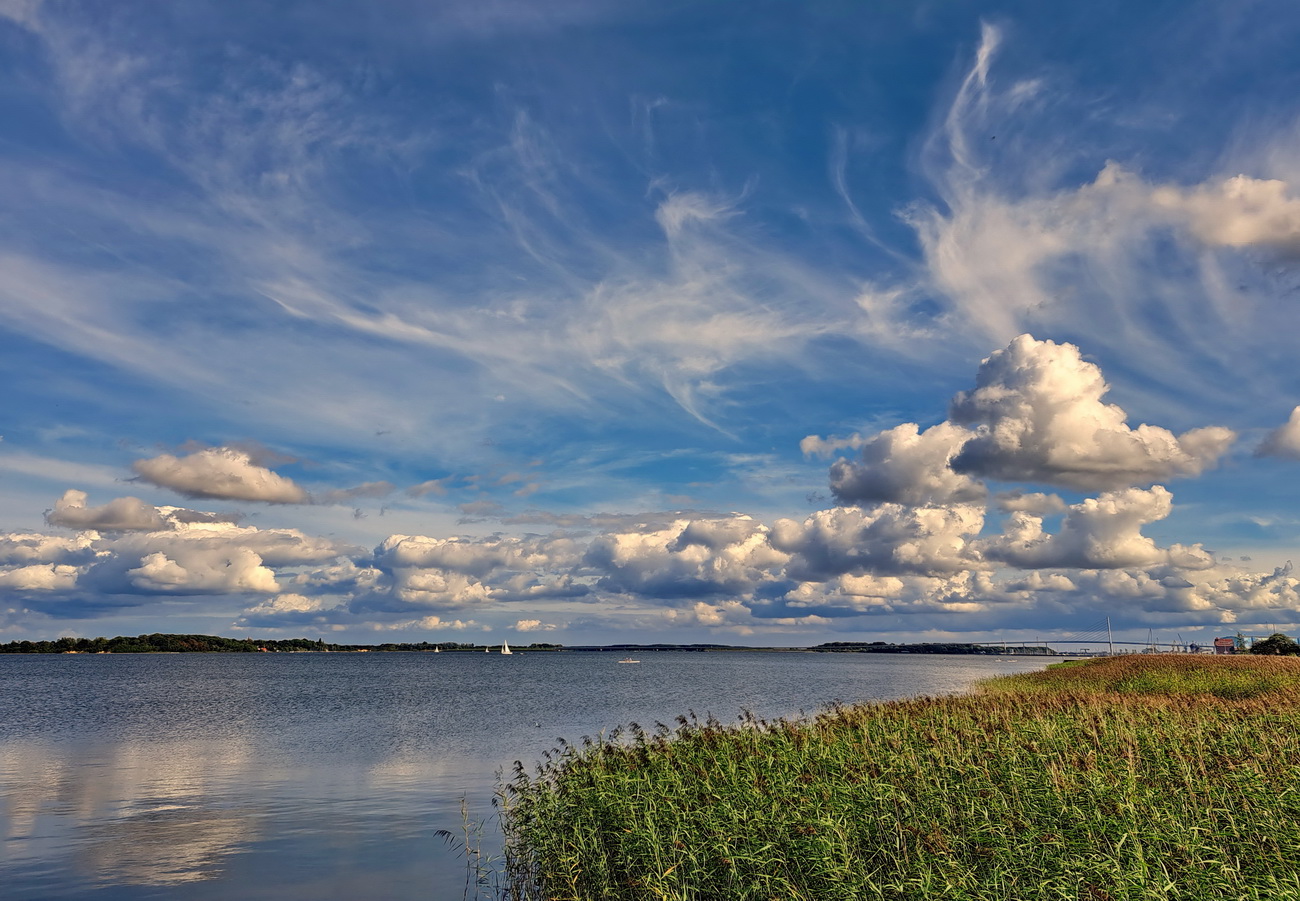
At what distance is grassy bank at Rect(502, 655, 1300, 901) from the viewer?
39.6 feet

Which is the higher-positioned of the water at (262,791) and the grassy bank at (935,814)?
the grassy bank at (935,814)

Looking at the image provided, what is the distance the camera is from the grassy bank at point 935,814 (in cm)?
1208

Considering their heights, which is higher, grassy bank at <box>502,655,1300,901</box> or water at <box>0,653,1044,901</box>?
grassy bank at <box>502,655,1300,901</box>

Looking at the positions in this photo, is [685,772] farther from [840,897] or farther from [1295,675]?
[1295,675]

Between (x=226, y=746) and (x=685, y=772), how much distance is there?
120ft

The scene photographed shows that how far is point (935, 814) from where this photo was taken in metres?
15.3

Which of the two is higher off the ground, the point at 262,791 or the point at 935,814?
the point at 935,814

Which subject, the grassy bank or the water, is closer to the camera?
the grassy bank

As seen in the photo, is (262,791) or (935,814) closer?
(935,814)

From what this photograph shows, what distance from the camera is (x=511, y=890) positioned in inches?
709

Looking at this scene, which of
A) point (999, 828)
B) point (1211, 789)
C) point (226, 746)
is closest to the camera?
point (999, 828)

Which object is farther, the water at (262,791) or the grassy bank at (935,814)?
the water at (262,791)

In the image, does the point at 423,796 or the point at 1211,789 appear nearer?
the point at 1211,789

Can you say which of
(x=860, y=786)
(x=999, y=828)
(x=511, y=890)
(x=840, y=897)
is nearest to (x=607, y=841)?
(x=511, y=890)
